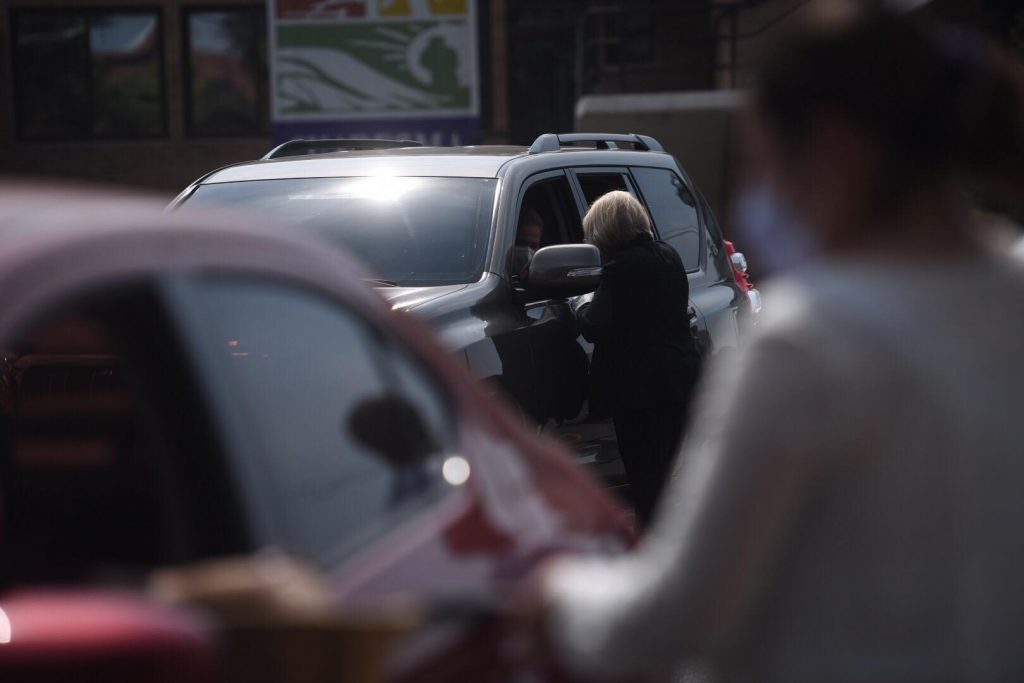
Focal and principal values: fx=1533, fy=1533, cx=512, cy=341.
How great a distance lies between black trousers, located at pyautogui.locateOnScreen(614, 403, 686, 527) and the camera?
665cm

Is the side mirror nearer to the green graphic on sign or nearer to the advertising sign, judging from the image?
the advertising sign

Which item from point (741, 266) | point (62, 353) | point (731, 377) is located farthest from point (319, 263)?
point (741, 266)

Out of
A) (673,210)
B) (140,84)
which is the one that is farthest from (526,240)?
(140,84)

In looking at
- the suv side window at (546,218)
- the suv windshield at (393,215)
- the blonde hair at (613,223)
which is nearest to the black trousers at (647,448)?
the blonde hair at (613,223)

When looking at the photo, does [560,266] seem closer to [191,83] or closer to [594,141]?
[594,141]

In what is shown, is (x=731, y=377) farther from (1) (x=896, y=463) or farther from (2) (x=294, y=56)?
(2) (x=294, y=56)

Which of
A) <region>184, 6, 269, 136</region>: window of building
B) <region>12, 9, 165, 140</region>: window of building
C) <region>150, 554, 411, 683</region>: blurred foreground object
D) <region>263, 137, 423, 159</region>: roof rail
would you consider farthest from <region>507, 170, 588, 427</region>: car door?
<region>12, 9, 165, 140</region>: window of building

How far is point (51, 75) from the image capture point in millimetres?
31250

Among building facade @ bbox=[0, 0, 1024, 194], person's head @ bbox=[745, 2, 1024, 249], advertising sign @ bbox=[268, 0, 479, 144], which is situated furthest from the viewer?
building facade @ bbox=[0, 0, 1024, 194]

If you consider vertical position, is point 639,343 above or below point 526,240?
below

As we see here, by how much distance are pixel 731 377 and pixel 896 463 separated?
0.21 m

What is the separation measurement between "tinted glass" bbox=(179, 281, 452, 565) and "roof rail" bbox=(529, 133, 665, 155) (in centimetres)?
492

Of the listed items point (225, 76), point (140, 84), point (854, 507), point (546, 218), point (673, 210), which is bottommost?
point (140, 84)

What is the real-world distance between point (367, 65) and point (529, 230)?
18244 millimetres
